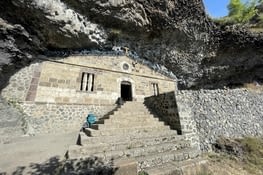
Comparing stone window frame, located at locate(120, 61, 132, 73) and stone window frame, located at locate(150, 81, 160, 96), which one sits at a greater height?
A: stone window frame, located at locate(120, 61, 132, 73)

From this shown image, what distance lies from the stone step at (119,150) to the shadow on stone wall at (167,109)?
3.40ft

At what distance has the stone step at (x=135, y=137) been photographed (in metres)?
4.08

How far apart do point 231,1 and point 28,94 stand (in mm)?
20275

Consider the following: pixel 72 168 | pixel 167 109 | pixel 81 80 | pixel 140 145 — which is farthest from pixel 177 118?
Result: pixel 81 80

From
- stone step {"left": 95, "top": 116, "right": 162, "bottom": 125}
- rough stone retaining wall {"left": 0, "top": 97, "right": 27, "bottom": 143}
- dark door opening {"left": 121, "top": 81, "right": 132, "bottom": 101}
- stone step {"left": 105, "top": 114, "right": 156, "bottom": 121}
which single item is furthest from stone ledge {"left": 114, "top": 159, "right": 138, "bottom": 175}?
dark door opening {"left": 121, "top": 81, "right": 132, "bottom": 101}

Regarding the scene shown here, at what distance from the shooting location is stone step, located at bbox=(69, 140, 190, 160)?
3.58 meters

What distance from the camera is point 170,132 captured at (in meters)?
5.22

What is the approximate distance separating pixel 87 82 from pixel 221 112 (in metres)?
7.22

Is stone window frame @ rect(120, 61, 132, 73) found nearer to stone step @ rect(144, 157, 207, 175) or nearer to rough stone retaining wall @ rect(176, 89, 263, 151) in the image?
rough stone retaining wall @ rect(176, 89, 263, 151)

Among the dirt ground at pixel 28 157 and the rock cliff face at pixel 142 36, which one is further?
the rock cliff face at pixel 142 36

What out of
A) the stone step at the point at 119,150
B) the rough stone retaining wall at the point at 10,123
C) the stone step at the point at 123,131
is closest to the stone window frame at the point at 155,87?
the stone step at the point at 123,131

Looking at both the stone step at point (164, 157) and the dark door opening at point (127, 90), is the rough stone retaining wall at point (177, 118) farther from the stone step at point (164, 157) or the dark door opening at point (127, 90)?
the dark door opening at point (127, 90)

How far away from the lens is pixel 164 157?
3.96 meters

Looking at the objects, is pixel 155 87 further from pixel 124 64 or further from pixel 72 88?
pixel 72 88
